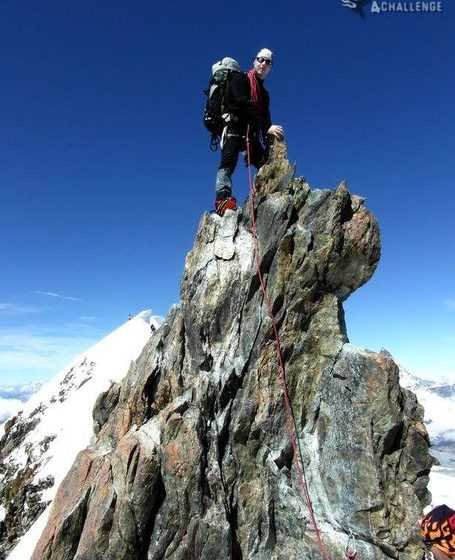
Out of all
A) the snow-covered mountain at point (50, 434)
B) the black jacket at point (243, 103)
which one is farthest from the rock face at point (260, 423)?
the snow-covered mountain at point (50, 434)

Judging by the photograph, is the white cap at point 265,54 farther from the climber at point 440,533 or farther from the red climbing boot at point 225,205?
the climber at point 440,533

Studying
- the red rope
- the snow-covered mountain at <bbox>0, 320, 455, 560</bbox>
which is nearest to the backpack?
the red rope

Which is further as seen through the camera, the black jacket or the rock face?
the black jacket

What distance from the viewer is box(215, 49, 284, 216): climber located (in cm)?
1647

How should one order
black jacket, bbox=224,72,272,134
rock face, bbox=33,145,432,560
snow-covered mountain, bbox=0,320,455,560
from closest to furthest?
rock face, bbox=33,145,432,560 → black jacket, bbox=224,72,272,134 → snow-covered mountain, bbox=0,320,455,560

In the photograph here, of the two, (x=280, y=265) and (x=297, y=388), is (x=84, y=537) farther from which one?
(x=280, y=265)

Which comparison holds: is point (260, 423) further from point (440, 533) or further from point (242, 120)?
point (242, 120)

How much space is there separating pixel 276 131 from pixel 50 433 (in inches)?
1117

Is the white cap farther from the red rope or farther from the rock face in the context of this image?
the red rope

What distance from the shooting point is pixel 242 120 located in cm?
1747

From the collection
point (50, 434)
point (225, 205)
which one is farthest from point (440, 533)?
point (50, 434)

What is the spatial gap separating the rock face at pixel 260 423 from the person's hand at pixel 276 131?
0.81 metres

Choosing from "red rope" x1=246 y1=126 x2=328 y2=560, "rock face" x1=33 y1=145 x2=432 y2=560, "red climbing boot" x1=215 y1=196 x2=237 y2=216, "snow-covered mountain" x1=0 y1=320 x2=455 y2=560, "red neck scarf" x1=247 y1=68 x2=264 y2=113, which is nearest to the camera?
"rock face" x1=33 y1=145 x2=432 y2=560

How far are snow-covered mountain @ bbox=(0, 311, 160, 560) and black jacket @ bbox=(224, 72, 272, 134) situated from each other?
18.9 metres
